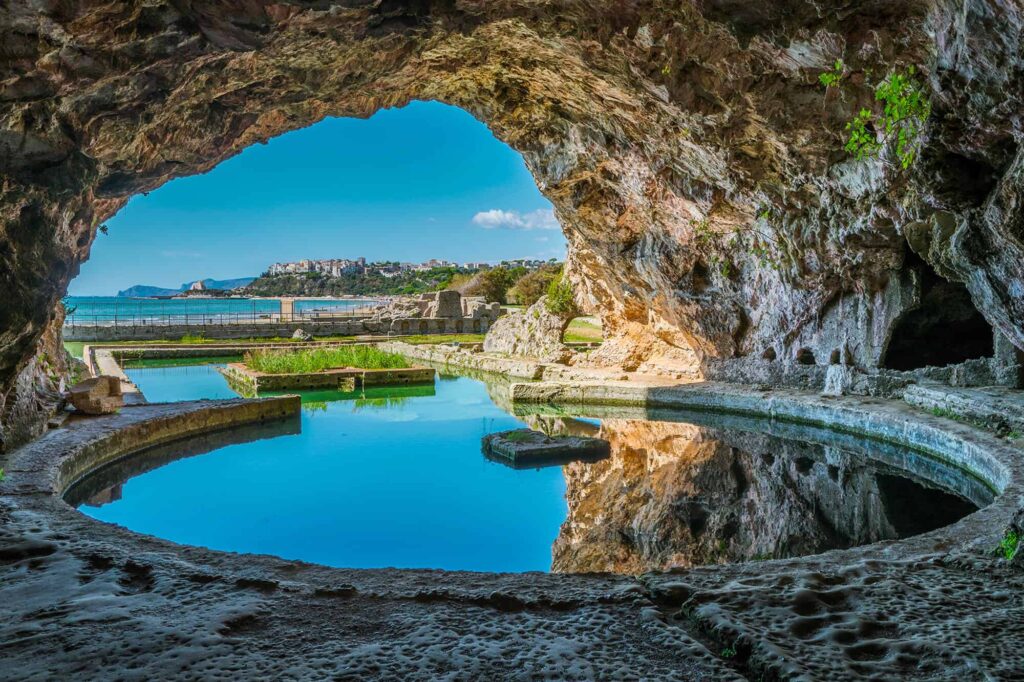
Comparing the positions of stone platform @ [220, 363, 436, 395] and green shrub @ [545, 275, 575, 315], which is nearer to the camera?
stone platform @ [220, 363, 436, 395]

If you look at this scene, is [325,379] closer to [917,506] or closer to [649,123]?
[649,123]

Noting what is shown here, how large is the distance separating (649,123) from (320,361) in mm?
12417

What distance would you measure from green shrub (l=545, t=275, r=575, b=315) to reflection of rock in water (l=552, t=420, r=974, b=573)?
13.6 m

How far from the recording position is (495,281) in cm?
5216

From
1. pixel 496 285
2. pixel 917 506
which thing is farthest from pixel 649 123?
pixel 496 285

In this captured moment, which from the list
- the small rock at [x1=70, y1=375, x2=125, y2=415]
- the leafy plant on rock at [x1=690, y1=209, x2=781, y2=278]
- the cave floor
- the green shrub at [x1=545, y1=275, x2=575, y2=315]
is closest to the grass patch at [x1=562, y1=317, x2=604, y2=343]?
the green shrub at [x1=545, y1=275, x2=575, y2=315]

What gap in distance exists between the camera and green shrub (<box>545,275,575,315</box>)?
26.5 metres

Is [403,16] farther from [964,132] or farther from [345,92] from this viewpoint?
[964,132]

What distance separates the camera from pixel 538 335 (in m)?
26.5

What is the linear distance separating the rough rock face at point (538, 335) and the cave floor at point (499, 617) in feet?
66.2

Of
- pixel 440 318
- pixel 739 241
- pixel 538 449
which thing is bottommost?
pixel 538 449

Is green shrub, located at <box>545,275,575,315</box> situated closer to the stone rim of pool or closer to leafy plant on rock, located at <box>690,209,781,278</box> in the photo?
leafy plant on rock, located at <box>690,209,781,278</box>

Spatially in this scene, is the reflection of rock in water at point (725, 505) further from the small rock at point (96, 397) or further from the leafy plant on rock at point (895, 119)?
the small rock at point (96, 397)

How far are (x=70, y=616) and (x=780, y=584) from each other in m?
4.21
